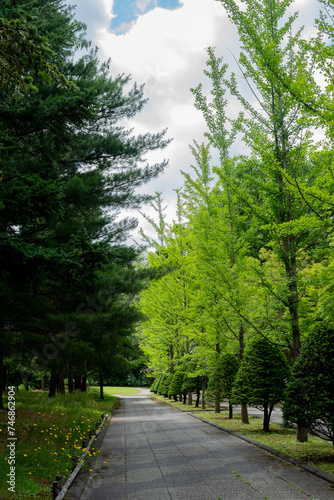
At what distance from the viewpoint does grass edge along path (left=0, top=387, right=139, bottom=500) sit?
562 cm

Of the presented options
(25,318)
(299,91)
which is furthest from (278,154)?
(25,318)

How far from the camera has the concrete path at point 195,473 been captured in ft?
17.8

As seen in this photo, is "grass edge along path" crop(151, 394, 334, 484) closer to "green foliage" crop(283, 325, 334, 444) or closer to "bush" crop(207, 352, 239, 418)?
"green foliage" crop(283, 325, 334, 444)

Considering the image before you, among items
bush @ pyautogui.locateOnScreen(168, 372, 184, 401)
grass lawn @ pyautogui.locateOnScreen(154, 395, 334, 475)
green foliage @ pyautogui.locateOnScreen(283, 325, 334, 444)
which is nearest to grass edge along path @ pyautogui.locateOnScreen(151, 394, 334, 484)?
grass lawn @ pyautogui.locateOnScreen(154, 395, 334, 475)

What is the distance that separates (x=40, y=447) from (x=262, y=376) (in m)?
6.00

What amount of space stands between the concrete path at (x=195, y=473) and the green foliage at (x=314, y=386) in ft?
3.05

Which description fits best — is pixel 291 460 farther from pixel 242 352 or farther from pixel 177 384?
pixel 177 384

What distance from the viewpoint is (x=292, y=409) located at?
24.1 ft

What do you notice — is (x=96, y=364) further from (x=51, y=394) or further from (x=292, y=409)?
(x=292, y=409)

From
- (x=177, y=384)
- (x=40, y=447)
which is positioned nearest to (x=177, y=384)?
(x=177, y=384)

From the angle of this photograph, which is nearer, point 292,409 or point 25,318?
point 292,409

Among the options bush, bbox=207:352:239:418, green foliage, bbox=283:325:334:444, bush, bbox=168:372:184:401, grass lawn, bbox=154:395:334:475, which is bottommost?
bush, bbox=168:372:184:401

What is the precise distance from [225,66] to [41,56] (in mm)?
10569

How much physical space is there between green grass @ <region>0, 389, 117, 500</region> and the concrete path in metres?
0.67
